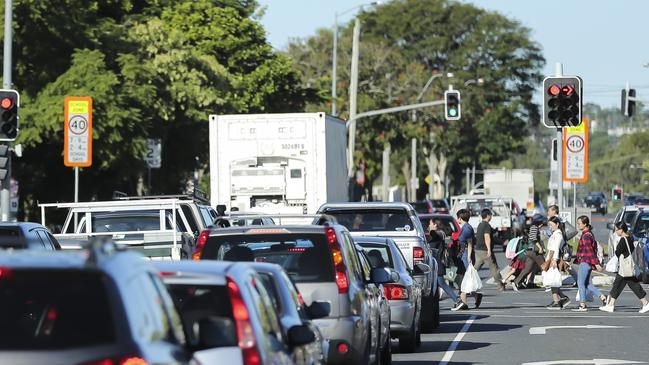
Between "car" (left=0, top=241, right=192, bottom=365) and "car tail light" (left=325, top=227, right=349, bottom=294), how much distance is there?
18.6 ft

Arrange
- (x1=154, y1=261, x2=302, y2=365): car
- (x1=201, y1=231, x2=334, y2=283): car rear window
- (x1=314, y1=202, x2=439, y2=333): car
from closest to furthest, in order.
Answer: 1. (x1=154, y1=261, x2=302, y2=365): car
2. (x1=201, y1=231, x2=334, y2=283): car rear window
3. (x1=314, y1=202, x2=439, y2=333): car

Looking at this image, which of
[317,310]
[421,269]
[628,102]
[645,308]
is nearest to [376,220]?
[421,269]

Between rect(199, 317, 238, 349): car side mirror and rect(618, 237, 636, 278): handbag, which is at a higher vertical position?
rect(199, 317, 238, 349): car side mirror

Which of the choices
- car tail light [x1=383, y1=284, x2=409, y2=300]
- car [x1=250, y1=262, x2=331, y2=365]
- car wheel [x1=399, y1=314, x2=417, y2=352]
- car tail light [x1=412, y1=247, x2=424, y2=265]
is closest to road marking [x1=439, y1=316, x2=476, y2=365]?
car wheel [x1=399, y1=314, x2=417, y2=352]

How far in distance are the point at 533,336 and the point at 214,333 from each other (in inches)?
534

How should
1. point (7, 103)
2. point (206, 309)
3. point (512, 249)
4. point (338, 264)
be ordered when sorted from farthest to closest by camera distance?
1. point (512, 249)
2. point (7, 103)
3. point (338, 264)
4. point (206, 309)

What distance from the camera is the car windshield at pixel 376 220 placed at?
23109mm

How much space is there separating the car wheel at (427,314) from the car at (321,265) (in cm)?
809

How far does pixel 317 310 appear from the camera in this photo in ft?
40.2

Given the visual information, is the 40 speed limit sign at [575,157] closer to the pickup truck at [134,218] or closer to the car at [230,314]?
the pickup truck at [134,218]

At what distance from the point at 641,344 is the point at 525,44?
80619mm

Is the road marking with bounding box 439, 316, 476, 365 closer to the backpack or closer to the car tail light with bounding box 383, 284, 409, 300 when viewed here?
the car tail light with bounding box 383, 284, 409, 300

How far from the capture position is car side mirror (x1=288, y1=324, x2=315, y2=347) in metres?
9.77

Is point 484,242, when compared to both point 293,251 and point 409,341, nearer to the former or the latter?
point 409,341
